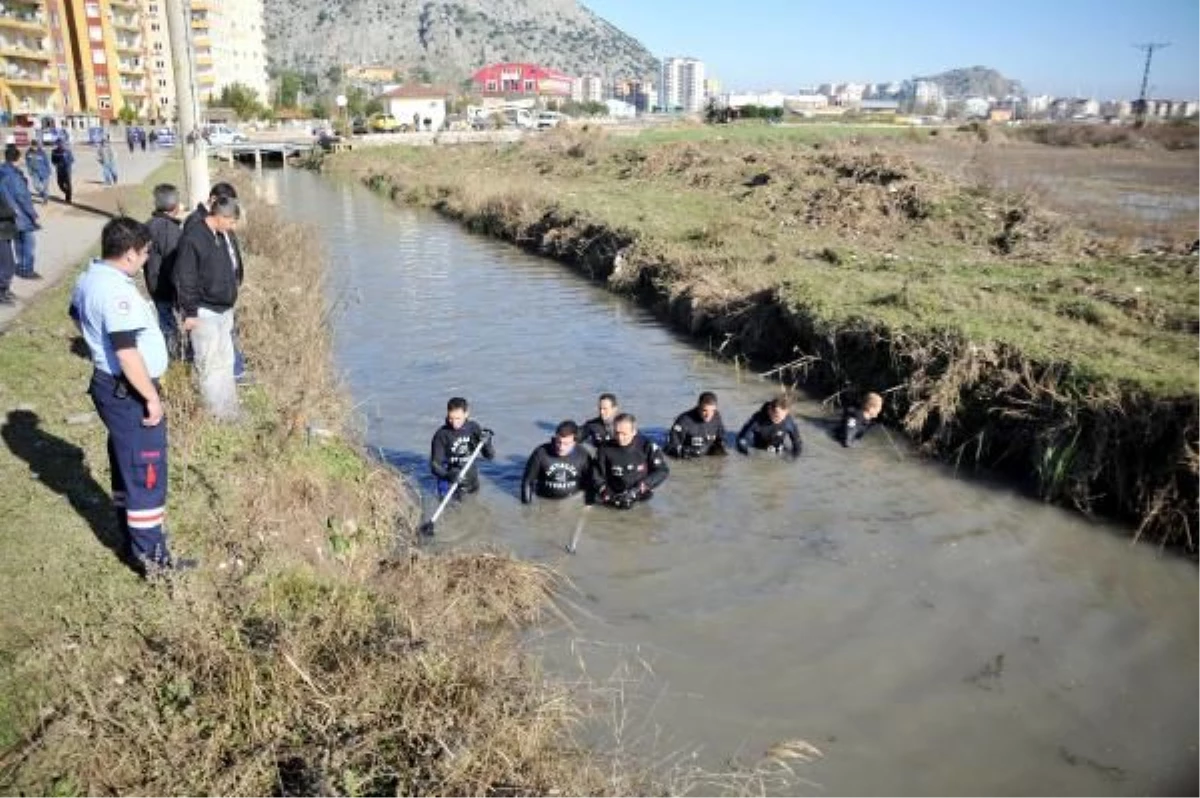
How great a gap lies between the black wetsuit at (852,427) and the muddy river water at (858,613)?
0.65 feet

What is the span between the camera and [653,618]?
7.23m

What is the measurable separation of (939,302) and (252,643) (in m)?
10.9

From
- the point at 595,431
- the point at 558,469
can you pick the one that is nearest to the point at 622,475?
the point at 558,469

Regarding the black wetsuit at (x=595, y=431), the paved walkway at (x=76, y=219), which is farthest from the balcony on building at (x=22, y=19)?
the black wetsuit at (x=595, y=431)

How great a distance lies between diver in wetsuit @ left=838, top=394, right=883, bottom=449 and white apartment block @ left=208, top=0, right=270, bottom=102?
112381 mm

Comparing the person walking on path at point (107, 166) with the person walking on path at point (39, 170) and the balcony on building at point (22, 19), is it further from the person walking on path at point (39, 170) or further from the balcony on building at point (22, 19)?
the balcony on building at point (22, 19)

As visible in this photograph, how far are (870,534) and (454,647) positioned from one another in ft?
18.1

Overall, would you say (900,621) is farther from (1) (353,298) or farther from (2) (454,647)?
(1) (353,298)

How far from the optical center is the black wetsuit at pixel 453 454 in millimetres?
9422

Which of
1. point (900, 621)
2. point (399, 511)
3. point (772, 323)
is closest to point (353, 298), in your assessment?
point (772, 323)

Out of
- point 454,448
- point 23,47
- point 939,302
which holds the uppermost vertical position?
point 23,47

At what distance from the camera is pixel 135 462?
510cm

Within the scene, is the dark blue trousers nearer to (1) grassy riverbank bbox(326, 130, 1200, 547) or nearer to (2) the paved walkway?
(2) the paved walkway

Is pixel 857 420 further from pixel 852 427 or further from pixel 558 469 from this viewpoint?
pixel 558 469
